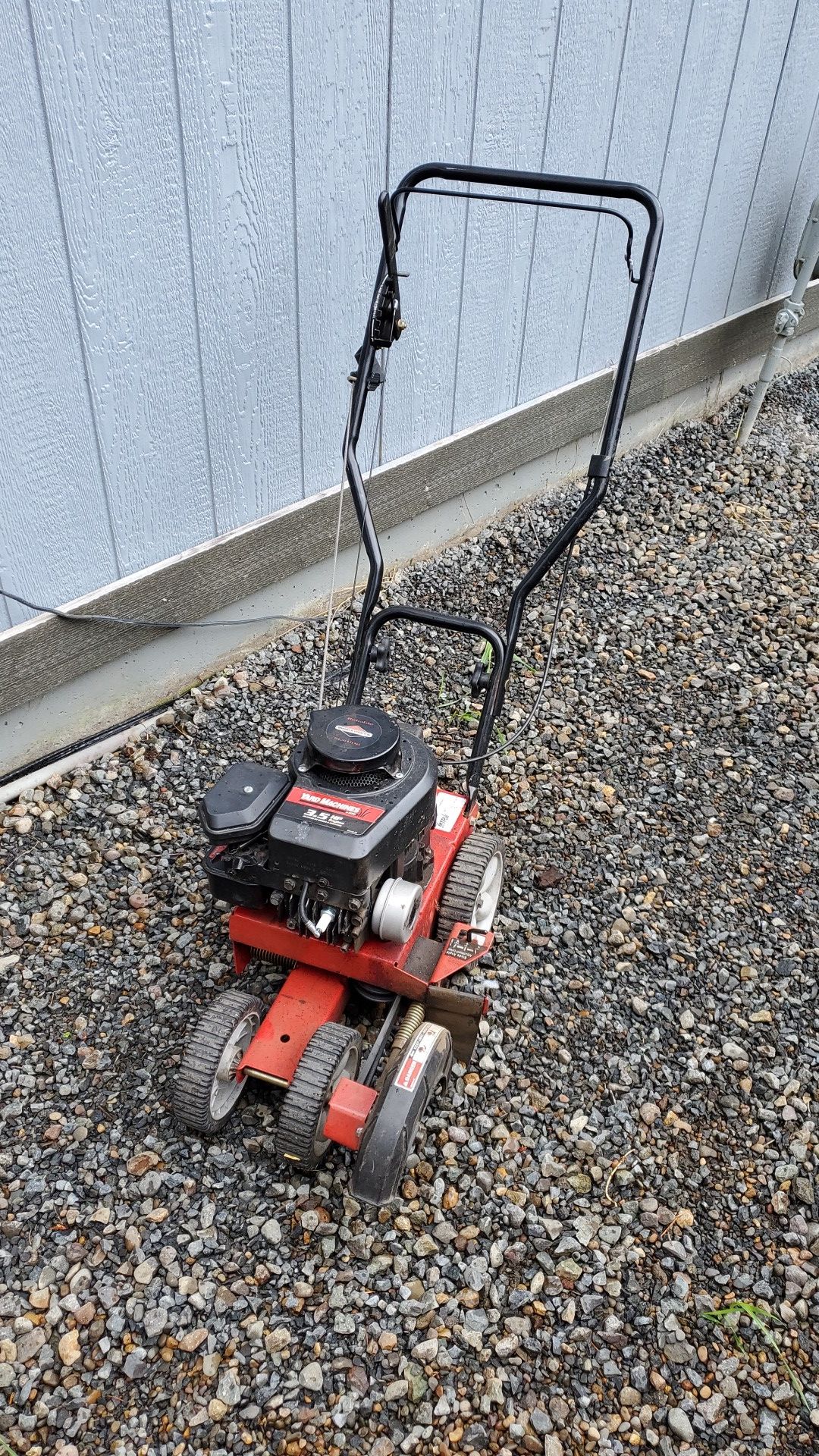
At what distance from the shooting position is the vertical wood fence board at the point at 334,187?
263 centimetres

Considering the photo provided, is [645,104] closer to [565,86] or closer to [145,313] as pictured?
[565,86]

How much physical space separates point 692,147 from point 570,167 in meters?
0.80

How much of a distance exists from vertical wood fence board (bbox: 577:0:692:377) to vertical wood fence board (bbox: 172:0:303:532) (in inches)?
60.4

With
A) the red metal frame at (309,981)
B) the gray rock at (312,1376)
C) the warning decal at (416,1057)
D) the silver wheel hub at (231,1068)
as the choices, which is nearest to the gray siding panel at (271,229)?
the red metal frame at (309,981)

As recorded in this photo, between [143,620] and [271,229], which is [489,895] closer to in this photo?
[143,620]

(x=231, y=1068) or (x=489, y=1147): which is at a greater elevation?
(x=231, y=1068)

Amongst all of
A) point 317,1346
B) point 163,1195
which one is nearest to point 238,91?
point 163,1195

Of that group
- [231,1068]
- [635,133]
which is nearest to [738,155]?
[635,133]

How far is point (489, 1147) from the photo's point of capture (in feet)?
7.09

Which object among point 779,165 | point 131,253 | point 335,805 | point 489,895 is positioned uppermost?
point 131,253

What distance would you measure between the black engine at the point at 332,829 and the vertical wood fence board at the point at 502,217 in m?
1.95

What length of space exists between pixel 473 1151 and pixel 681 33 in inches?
146

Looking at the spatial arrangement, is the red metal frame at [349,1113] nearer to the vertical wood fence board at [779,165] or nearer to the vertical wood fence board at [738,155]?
the vertical wood fence board at [738,155]

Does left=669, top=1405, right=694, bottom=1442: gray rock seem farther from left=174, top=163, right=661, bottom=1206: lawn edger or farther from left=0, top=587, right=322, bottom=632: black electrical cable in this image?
left=0, top=587, right=322, bottom=632: black electrical cable
